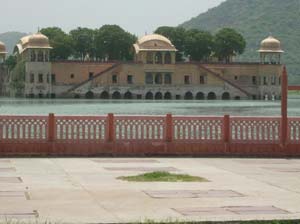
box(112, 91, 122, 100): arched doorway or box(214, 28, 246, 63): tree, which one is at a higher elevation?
box(214, 28, 246, 63): tree

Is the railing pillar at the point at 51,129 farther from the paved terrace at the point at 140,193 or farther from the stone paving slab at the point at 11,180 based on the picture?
the stone paving slab at the point at 11,180

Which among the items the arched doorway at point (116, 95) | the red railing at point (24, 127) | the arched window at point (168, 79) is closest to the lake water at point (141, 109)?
the arched window at point (168, 79)

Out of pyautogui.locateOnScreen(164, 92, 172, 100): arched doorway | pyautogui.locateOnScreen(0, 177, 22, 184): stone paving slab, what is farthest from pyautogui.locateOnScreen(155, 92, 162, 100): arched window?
pyautogui.locateOnScreen(0, 177, 22, 184): stone paving slab

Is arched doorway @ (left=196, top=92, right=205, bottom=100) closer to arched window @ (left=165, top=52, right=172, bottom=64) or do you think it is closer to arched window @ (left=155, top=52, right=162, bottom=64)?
arched window @ (left=165, top=52, right=172, bottom=64)

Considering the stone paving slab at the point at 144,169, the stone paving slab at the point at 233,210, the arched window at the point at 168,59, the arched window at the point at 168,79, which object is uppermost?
the arched window at the point at 168,59

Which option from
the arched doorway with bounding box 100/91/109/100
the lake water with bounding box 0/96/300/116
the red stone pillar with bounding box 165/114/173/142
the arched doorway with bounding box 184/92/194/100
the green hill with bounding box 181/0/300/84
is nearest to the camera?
the red stone pillar with bounding box 165/114/173/142

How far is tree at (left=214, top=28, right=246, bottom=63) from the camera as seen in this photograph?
350ft

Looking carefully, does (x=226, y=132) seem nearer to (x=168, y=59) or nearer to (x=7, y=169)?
(x=7, y=169)

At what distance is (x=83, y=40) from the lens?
108m

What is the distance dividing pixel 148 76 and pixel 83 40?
10588 millimetres

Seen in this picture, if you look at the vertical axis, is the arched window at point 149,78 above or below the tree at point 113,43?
below

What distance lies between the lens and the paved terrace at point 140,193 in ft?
23.5

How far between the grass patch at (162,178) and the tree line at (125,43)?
308 ft

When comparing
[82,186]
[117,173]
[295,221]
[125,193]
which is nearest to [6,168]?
[117,173]
